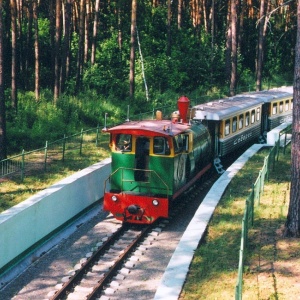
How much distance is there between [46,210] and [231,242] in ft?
16.4

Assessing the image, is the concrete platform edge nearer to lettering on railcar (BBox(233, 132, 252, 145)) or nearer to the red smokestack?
the red smokestack

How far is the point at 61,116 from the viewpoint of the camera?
26.9 m

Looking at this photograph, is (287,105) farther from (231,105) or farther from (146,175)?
(146,175)

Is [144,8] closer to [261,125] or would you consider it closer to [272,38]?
[272,38]

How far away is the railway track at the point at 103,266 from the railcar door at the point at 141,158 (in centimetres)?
144

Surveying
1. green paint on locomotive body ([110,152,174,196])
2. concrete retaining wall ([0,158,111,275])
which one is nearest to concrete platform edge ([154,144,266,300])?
green paint on locomotive body ([110,152,174,196])

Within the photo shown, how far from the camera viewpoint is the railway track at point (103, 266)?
11266mm

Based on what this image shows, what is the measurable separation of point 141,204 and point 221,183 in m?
3.59

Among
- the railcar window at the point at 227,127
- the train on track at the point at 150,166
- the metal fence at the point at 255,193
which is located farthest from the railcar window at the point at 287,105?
the train on track at the point at 150,166

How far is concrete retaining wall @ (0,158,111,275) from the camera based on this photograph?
12.9 m

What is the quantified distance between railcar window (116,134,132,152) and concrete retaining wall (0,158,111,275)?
1.82 m

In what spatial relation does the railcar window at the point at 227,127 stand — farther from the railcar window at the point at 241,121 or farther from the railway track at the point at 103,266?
the railway track at the point at 103,266

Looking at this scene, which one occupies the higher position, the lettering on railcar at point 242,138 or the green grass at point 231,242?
the lettering on railcar at point 242,138

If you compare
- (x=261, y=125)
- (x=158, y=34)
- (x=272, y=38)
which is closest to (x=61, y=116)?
(x=261, y=125)
